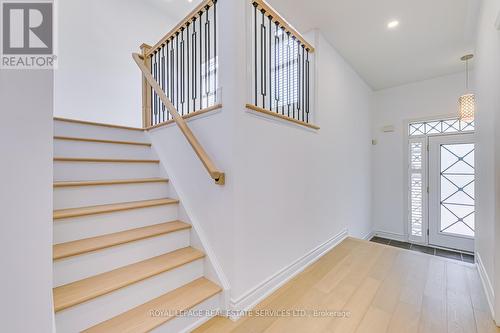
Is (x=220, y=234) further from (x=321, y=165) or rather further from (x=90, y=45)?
(x=90, y=45)

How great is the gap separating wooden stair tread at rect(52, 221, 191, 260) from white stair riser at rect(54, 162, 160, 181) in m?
0.69

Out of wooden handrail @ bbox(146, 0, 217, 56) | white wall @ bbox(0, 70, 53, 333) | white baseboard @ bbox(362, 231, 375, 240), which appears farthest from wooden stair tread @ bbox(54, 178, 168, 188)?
white baseboard @ bbox(362, 231, 375, 240)

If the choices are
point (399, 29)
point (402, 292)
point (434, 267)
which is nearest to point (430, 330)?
point (402, 292)

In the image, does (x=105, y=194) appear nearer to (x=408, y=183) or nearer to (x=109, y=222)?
(x=109, y=222)

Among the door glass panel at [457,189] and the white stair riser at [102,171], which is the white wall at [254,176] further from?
the door glass panel at [457,189]

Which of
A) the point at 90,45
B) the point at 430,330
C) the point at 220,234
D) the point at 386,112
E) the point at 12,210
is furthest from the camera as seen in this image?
the point at 386,112

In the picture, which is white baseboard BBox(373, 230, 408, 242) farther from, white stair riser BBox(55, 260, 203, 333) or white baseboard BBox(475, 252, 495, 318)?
white stair riser BBox(55, 260, 203, 333)

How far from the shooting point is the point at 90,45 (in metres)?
3.24

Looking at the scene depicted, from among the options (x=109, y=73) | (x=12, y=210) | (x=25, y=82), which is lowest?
(x=12, y=210)

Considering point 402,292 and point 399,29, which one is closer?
point 402,292

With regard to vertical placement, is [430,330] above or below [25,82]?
below

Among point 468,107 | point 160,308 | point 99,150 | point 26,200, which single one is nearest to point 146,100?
point 99,150

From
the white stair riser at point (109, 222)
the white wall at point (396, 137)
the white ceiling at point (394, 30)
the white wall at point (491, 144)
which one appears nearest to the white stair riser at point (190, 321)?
the white stair riser at point (109, 222)

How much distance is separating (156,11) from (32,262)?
14.5 ft
